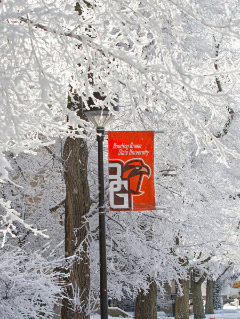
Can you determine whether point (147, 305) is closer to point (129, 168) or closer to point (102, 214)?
point (102, 214)

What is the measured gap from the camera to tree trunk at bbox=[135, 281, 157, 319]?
12414 millimetres

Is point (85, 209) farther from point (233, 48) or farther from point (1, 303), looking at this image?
point (233, 48)

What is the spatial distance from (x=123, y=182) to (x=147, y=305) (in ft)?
21.4

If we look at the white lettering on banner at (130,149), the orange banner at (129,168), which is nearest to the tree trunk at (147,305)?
the orange banner at (129,168)

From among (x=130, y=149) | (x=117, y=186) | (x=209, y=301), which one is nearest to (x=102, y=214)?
(x=117, y=186)

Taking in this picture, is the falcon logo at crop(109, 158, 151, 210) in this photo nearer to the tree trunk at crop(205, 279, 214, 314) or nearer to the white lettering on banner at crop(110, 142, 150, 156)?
the white lettering on banner at crop(110, 142, 150, 156)

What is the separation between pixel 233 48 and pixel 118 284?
802 cm

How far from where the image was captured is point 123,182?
7.41m

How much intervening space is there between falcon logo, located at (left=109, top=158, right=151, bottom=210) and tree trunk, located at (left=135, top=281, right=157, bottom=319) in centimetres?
593

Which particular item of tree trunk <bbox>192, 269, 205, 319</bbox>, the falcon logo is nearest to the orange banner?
the falcon logo

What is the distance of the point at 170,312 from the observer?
34969mm

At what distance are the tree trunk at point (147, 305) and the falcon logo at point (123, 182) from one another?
593 centimetres

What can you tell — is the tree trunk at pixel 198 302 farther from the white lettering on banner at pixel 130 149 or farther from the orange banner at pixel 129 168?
the white lettering on banner at pixel 130 149

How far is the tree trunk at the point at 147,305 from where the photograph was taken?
489 inches
